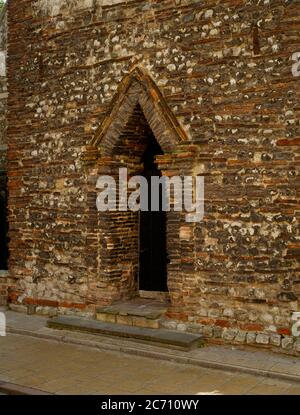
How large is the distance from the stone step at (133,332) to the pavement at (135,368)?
10cm

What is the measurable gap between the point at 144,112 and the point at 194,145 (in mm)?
1017

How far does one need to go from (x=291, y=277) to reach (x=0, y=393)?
3808 millimetres

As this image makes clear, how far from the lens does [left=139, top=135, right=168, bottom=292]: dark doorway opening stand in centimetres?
816

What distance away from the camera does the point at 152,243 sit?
27.1 ft

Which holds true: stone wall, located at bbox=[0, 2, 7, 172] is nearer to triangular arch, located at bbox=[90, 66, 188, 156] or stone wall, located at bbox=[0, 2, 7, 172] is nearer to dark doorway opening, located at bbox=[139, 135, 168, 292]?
triangular arch, located at bbox=[90, 66, 188, 156]

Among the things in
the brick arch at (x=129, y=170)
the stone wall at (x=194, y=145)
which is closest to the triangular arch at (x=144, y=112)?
the brick arch at (x=129, y=170)

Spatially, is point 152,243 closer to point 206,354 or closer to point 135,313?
point 135,313

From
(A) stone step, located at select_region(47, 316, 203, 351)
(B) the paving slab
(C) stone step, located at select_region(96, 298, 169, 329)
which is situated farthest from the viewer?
(C) stone step, located at select_region(96, 298, 169, 329)

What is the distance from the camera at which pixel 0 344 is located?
7137mm

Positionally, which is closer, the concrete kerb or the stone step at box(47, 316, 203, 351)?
the concrete kerb

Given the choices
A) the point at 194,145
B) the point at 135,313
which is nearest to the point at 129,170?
the point at 194,145

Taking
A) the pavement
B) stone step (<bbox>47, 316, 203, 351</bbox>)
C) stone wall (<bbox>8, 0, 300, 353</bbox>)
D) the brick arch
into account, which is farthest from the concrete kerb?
the brick arch

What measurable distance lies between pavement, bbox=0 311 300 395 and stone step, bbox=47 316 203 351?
0.33 ft

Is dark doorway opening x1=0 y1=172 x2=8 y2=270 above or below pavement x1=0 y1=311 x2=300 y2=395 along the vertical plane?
above
